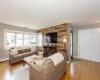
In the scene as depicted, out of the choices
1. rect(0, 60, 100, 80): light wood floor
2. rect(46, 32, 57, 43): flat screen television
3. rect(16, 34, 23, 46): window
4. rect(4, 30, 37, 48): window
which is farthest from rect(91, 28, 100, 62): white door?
rect(16, 34, 23, 46): window

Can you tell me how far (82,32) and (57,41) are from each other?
2.07m

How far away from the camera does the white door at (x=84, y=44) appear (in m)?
4.78

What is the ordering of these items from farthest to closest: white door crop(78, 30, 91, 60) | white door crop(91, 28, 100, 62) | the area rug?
white door crop(78, 30, 91, 60) < white door crop(91, 28, 100, 62) < the area rug

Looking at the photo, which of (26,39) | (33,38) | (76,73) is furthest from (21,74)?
(33,38)

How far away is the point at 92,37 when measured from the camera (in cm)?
457

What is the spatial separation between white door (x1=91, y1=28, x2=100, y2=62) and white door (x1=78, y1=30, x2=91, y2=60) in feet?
0.82

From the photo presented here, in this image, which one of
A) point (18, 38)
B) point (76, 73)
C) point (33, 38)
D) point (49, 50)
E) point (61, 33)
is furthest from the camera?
point (33, 38)

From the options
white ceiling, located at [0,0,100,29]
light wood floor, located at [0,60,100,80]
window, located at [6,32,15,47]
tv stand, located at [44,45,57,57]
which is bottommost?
light wood floor, located at [0,60,100,80]

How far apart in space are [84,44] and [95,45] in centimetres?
69

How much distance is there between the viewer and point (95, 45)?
4.45 meters

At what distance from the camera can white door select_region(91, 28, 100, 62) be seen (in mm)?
4359

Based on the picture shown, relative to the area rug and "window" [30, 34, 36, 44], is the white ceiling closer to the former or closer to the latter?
the area rug

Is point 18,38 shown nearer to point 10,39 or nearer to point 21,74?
point 10,39

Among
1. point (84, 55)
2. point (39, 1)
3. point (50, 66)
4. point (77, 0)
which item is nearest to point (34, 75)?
point (50, 66)
